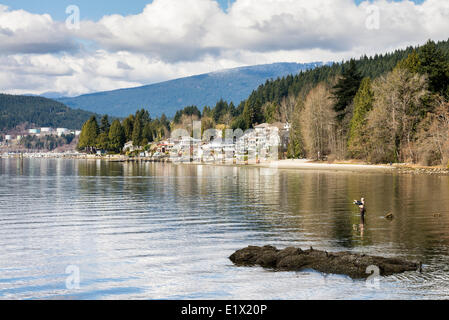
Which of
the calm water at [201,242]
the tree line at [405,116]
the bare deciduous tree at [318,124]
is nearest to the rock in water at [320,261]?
the calm water at [201,242]

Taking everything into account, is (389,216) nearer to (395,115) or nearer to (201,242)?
(201,242)

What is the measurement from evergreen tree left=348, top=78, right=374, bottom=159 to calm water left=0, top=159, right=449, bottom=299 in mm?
52153

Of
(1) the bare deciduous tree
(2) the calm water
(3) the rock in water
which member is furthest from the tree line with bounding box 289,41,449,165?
(3) the rock in water

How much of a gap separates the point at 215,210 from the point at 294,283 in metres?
20.5

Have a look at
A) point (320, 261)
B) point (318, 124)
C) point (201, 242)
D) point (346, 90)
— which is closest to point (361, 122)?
point (318, 124)

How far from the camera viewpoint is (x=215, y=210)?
37250 millimetres

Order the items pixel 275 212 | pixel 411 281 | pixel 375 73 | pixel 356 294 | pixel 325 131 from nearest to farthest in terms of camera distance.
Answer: pixel 356 294
pixel 411 281
pixel 275 212
pixel 325 131
pixel 375 73

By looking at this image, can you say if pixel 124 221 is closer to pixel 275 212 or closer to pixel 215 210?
pixel 215 210

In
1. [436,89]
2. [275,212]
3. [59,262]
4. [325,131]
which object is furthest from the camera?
[325,131]

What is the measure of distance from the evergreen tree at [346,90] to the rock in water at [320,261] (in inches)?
3758

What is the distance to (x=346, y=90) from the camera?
11238 cm

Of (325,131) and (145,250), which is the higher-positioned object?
(325,131)

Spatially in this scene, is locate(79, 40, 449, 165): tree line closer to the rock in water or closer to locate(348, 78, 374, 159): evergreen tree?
locate(348, 78, 374, 159): evergreen tree
